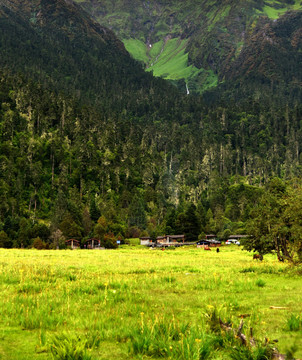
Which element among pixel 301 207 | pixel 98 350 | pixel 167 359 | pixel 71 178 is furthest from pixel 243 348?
pixel 71 178

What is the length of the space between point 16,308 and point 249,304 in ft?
27.7

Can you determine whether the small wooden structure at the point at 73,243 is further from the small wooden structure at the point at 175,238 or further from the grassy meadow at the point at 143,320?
the grassy meadow at the point at 143,320

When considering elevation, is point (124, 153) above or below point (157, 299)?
above

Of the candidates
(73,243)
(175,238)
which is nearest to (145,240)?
(175,238)

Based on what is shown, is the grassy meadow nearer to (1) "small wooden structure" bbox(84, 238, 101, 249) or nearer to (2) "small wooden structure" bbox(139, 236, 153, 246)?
(1) "small wooden structure" bbox(84, 238, 101, 249)

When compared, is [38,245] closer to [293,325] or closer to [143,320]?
[143,320]

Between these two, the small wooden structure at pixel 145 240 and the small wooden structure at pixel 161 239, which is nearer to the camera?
the small wooden structure at pixel 145 240

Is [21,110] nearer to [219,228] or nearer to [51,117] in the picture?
[51,117]

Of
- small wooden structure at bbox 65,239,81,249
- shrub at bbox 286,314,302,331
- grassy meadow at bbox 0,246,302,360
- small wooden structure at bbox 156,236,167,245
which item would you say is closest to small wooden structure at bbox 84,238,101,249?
small wooden structure at bbox 65,239,81,249

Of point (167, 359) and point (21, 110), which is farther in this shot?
point (21, 110)

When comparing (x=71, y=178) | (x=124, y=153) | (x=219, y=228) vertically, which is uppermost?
(x=124, y=153)

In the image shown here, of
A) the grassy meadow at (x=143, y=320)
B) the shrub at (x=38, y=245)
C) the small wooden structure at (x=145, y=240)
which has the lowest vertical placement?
the small wooden structure at (x=145, y=240)

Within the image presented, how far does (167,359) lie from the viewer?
6625 millimetres

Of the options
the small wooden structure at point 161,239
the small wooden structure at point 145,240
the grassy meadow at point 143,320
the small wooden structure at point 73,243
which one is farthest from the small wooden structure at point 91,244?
the grassy meadow at point 143,320
